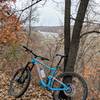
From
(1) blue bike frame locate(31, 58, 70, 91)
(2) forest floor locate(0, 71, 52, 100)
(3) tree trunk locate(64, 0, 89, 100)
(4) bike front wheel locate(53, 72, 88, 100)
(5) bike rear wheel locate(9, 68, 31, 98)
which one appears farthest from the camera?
(3) tree trunk locate(64, 0, 89, 100)

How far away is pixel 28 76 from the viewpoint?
746cm

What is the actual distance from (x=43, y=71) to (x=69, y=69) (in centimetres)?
138

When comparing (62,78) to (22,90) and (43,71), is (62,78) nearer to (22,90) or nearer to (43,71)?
(43,71)

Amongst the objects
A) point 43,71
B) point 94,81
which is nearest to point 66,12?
point 43,71

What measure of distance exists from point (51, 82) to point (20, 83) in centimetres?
96

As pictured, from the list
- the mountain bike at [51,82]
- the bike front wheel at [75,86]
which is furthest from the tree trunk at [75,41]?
the bike front wheel at [75,86]

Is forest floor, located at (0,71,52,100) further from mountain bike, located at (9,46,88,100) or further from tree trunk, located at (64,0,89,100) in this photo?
tree trunk, located at (64,0,89,100)

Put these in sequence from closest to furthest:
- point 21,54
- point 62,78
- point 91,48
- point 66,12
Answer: point 62,78 < point 66,12 < point 21,54 < point 91,48

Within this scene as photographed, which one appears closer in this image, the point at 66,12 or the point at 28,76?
the point at 28,76

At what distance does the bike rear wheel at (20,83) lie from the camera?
7445 millimetres

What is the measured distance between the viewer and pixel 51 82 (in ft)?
23.3

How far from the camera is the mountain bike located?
6.87 m

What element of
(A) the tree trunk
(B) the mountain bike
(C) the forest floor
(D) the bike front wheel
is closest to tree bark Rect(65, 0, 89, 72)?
(A) the tree trunk

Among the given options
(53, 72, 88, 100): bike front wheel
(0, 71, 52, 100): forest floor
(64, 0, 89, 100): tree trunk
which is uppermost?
(64, 0, 89, 100): tree trunk
